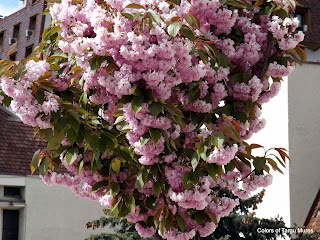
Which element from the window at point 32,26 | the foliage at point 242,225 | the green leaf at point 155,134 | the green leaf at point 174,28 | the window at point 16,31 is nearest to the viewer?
the green leaf at point 174,28

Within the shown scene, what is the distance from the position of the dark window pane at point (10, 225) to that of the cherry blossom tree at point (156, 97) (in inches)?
535

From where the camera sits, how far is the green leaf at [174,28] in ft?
19.8

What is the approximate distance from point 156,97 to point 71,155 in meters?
1.04

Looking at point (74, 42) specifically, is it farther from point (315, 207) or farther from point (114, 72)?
point (315, 207)

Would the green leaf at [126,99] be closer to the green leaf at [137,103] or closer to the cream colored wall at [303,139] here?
the green leaf at [137,103]

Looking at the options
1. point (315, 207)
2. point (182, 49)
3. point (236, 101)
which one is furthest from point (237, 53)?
point (315, 207)

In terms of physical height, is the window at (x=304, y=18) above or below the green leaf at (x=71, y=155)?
above

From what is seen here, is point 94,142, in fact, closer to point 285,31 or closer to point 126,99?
point 126,99

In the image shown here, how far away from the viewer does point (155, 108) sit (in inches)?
245

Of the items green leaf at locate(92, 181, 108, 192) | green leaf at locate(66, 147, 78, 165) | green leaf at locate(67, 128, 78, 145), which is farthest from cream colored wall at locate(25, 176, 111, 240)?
green leaf at locate(67, 128, 78, 145)

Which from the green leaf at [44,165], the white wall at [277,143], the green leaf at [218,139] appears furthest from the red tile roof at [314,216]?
the green leaf at [218,139]

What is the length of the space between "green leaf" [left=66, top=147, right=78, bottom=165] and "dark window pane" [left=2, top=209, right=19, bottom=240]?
14220 mm

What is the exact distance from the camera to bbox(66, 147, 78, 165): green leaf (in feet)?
22.4

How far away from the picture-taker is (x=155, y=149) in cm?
649
